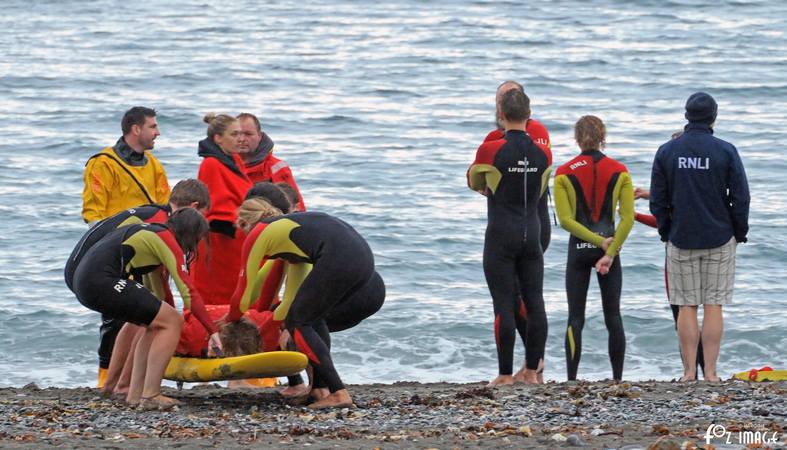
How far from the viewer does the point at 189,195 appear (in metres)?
8.37

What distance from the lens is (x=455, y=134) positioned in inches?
1022

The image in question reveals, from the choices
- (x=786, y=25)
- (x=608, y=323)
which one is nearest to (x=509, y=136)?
(x=608, y=323)

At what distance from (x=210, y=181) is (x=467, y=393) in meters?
2.45

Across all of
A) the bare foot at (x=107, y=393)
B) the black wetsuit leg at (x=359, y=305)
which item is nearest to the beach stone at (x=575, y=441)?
the black wetsuit leg at (x=359, y=305)

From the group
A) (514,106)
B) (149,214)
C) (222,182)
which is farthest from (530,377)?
(149,214)

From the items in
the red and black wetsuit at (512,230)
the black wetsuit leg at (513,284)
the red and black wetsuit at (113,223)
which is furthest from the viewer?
the black wetsuit leg at (513,284)

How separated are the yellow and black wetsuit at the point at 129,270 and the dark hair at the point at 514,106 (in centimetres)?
258

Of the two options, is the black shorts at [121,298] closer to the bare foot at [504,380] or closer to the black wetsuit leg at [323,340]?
the black wetsuit leg at [323,340]

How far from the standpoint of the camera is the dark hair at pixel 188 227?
26.5 ft

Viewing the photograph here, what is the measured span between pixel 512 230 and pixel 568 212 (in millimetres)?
567

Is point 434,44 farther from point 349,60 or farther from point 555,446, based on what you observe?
point 555,446

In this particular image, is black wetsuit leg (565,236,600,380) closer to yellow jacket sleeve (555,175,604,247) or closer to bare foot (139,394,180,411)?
yellow jacket sleeve (555,175,604,247)

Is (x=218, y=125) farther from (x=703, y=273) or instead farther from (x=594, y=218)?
(x=703, y=273)

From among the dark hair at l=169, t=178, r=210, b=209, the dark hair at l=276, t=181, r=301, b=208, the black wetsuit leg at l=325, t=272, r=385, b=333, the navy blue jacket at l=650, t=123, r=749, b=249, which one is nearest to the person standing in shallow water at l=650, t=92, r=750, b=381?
the navy blue jacket at l=650, t=123, r=749, b=249
